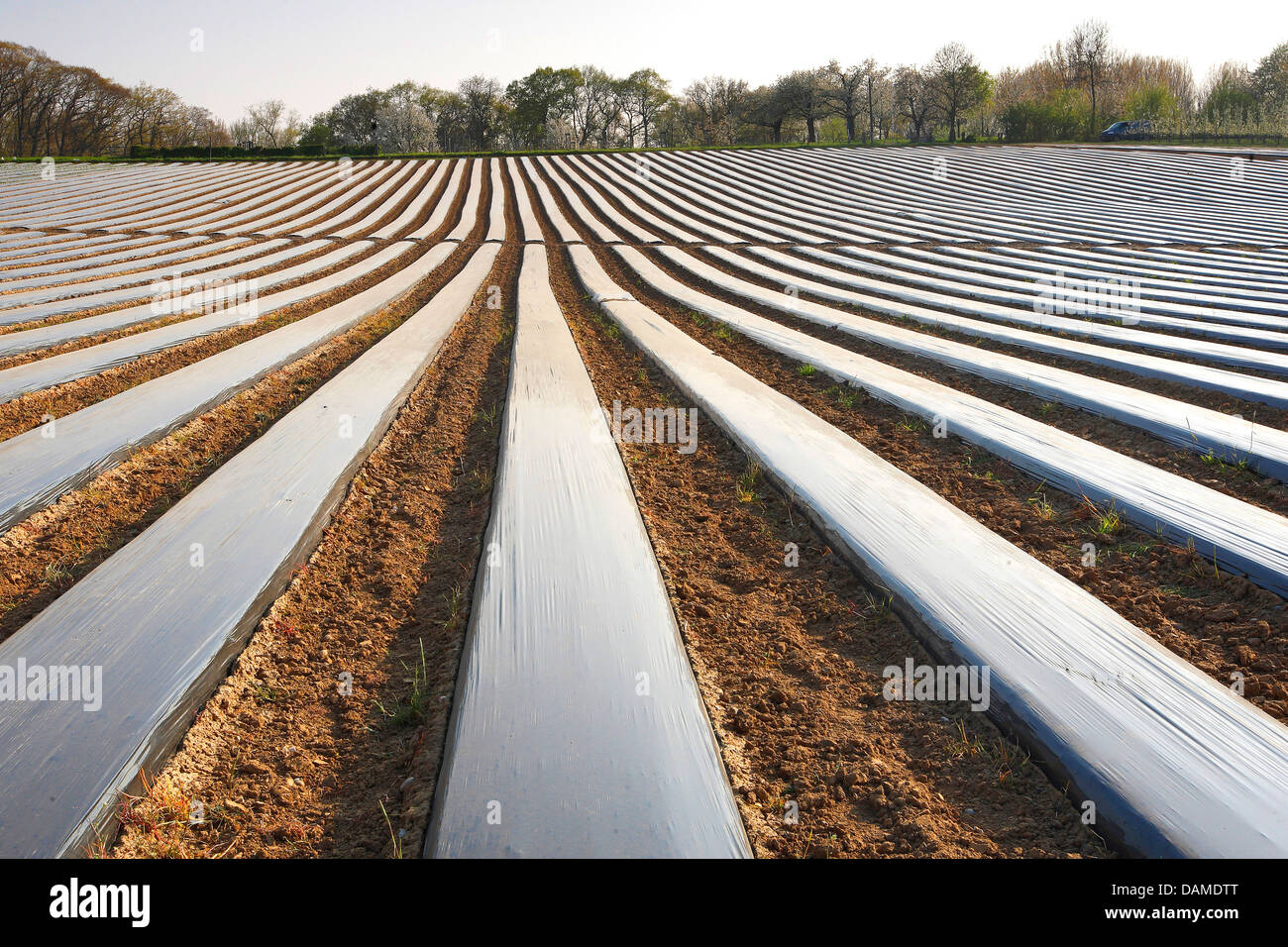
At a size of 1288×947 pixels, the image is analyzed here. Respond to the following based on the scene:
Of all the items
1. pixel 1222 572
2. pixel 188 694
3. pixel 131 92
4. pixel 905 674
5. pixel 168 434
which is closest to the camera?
pixel 188 694

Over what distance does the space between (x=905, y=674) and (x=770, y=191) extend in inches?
687

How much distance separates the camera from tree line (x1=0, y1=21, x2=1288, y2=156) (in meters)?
33.1

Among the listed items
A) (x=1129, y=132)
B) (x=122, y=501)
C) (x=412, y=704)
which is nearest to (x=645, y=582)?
(x=412, y=704)

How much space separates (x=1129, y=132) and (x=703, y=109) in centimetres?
2928

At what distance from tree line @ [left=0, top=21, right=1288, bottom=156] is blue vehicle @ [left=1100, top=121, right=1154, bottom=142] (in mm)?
873

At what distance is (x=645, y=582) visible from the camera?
2398 mm

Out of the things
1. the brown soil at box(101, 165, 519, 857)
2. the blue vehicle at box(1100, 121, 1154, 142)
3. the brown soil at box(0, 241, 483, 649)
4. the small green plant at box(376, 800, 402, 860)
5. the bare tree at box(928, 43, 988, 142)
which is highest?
the bare tree at box(928, 43, 988, 142)

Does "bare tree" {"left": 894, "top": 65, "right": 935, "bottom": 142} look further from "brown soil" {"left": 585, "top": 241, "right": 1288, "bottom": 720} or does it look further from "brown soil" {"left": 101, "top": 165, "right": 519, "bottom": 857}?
"brown soil" {"left": 101, "top": 165, "right": 519, "bottom": 857}

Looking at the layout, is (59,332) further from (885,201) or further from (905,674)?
(885,201)

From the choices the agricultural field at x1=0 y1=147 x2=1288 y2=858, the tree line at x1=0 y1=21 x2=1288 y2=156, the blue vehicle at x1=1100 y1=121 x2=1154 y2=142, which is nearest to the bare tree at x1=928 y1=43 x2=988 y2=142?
the tree line at x1=0 y1=21 x2=1288 y2=156

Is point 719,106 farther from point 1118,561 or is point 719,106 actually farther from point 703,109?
point 1118,561

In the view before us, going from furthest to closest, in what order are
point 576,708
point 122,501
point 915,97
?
point 915,97 → point 122,501 → point 576,708
